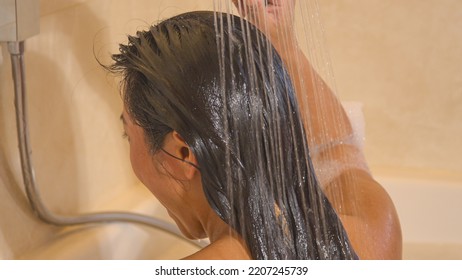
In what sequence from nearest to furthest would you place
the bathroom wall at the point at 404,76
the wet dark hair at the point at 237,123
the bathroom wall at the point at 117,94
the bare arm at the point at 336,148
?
the wet dark hair at the point at 237,123 < the bare arm at the point at 336,148 < the bathroom wall at the point at 117,94 < the bathroom wall at the point at 404,76

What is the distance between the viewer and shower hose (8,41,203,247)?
1258 mm

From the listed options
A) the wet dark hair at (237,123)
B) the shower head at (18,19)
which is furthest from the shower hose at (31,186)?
the wet dark hair at (237,123)

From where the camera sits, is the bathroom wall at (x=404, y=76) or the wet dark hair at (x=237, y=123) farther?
the bathroom wall at (x=404, y=76)

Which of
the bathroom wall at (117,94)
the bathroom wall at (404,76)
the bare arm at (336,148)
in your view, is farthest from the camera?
the bathroom wall at (404,76)

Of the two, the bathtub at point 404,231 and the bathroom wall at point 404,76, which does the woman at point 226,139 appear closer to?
the bathtub at point 404,231

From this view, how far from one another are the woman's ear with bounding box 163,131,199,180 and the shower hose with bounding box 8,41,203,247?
37 cm

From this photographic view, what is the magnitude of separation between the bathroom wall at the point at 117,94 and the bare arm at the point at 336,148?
335mm

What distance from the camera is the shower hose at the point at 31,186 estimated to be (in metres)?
1.26

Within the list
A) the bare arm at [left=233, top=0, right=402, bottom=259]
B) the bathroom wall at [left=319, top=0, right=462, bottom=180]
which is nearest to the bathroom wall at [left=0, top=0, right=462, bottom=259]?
the bathroom wall at [left=319, top=0, right=462, bottom=180]

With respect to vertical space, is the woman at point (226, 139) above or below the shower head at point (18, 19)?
below

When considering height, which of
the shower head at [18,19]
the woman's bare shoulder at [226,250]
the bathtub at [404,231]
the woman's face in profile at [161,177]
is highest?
the shower head at [18,19]
